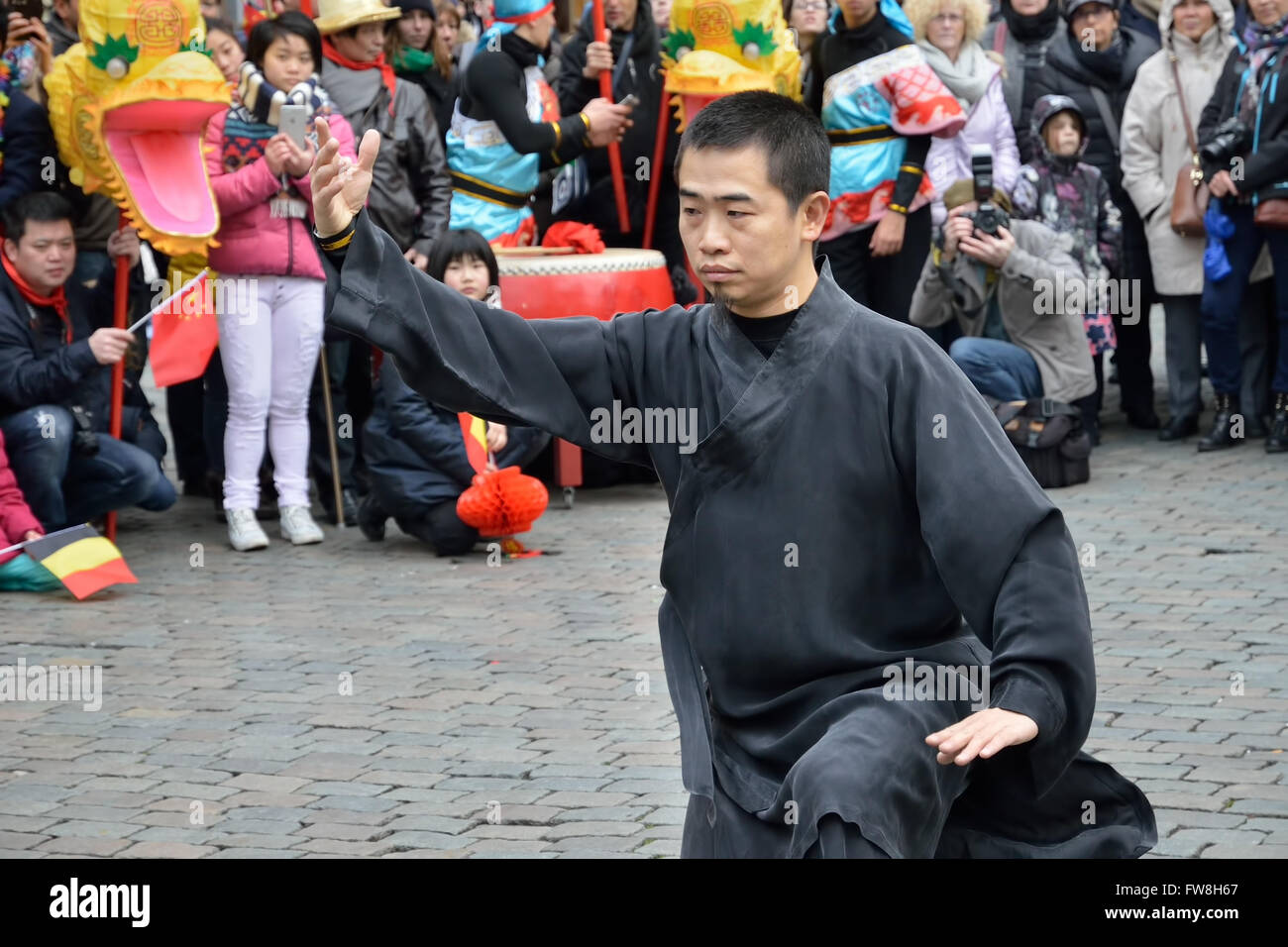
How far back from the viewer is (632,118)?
29.8 ft

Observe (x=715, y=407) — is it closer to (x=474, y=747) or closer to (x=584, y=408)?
(x=584, y=408)

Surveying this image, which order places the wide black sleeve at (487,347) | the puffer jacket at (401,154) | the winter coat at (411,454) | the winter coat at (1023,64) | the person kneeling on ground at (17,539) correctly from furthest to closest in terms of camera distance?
the winter coat at (1023,64), the puffer jacket at (401,154), the winter coat at (411,454), the person kneeling on ground at (17,539), the wide black sleeve at (487,347)

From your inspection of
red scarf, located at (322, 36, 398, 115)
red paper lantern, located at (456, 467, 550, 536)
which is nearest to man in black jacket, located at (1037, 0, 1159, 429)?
red scarf, located at (322, 36, 398, 115)

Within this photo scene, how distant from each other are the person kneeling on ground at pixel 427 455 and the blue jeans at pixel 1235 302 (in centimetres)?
365

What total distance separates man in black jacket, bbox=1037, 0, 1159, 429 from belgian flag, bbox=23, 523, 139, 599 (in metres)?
5.11

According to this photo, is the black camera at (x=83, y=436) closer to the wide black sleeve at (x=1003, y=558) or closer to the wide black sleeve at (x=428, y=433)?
the wide black sleeve at (x=428, y=433)

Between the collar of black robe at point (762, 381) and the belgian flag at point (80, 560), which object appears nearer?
the collar of black robe at point (762, 381)

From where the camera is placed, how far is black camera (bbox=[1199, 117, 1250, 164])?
908cm

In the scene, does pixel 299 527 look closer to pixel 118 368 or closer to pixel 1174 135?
pixel 118 368

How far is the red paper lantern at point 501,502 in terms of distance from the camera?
7.50 metres

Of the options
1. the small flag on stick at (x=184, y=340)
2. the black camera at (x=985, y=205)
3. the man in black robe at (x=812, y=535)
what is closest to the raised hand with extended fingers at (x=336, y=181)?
the man in black robe at (x=812, y=535)

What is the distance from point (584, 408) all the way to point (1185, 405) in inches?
278

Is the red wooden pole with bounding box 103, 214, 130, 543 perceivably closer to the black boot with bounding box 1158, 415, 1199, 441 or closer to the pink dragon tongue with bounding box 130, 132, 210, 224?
the pink dragon tongue with bounding box 130, 132, 210, 224
